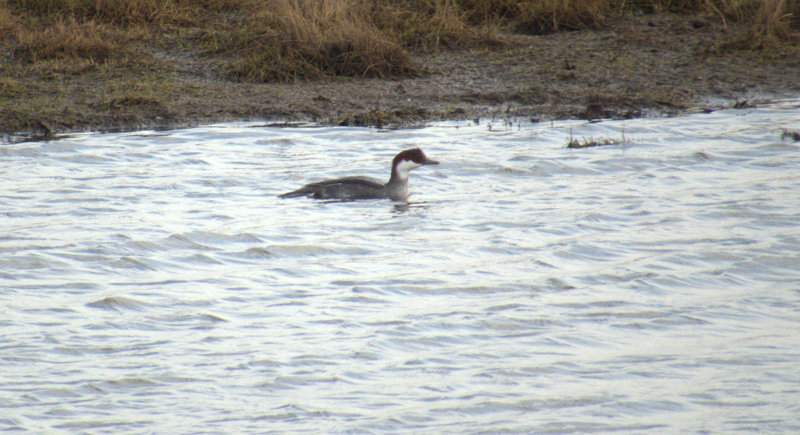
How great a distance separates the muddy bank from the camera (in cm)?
1338

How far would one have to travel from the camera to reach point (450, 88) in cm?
1450

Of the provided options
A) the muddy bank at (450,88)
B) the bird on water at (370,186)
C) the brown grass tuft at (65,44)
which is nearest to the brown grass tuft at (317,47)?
the muddy bank at (450,88)

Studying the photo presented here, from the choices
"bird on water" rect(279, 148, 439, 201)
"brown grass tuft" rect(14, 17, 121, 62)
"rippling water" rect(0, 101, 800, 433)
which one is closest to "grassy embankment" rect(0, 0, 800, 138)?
"brown grass tuft" rect(14, 17, 121, 62)

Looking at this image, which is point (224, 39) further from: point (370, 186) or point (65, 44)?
point (370, 186)

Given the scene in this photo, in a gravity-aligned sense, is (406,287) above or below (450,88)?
below

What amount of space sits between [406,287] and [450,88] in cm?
751

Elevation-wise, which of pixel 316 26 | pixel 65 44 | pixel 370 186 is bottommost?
pixel 370 186

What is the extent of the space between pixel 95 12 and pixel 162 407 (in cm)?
1147

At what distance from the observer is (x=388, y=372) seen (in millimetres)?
5781

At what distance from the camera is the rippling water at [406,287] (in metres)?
5.36

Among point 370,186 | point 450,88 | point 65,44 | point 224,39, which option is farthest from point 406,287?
point 224,39

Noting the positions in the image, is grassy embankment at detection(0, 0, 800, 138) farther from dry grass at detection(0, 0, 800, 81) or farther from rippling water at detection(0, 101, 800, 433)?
rippling water at detection(0, 101, 800, 433)

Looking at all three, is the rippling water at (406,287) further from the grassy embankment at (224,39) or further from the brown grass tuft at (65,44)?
the brown grass tuft at (65,44)

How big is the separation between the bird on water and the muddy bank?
2.86m
